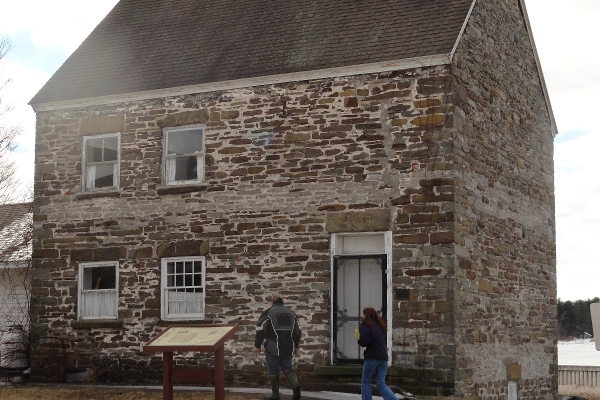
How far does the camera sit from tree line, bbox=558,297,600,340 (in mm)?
83812

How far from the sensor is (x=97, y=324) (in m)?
20.7

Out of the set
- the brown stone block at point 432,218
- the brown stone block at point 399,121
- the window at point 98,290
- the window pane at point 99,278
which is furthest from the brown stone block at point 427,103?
the window pane at point 99,278

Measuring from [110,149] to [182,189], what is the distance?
2.14m

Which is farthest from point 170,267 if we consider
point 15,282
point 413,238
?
point 15,282

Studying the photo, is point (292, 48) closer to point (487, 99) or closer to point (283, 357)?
point (487, 99)

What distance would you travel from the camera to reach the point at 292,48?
66.3 ft

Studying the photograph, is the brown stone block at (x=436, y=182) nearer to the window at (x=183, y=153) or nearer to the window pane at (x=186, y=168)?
the window at (x=183, y=153)

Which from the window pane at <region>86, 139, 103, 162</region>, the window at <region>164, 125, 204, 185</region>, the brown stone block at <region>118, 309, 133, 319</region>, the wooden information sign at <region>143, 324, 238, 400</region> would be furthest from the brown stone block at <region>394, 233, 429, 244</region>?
the window pane at <region>86, 139, 103, 162</region>

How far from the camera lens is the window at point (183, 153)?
67.2 ft

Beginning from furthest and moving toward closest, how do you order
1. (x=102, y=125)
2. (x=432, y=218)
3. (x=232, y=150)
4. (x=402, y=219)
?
(x=102, y=125), (x=232, y=150), (x=402, y=219), (x=432, y=218)

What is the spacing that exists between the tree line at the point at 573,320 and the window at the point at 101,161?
67646 millimetres

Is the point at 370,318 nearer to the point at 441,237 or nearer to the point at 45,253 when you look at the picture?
the point at 441,237

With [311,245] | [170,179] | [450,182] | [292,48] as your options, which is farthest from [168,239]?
[450,182]

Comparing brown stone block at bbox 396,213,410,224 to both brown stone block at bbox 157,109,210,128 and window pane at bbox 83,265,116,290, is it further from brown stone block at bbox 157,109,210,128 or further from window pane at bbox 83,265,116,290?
window pane at bbox 83,265,116,290
